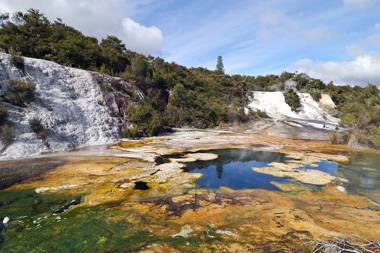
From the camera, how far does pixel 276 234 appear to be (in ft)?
14.5

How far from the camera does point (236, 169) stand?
9.86 m

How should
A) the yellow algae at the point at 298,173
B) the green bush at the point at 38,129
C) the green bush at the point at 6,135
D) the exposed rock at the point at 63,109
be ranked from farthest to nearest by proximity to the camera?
the green bush at the point at 38,129, the exposed rock at the point at 63,109, the green bush at the point at 6,135, the yellow algae at the point at 298,173

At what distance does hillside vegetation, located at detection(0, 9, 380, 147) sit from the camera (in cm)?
1661

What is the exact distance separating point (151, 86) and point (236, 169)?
2131 centimetres

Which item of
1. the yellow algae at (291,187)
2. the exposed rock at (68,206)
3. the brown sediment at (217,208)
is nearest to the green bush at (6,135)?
the brown sediment at (217,208)

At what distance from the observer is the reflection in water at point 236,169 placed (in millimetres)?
7762

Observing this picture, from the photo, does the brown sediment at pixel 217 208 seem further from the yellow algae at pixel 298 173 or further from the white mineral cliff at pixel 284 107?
the white mineral cliff at pixel 284 107

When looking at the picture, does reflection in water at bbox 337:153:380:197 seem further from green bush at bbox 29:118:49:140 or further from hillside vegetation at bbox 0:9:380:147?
green bush at bbox 29:118:49:140

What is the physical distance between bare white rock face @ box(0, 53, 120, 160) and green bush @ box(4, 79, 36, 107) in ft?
1.26

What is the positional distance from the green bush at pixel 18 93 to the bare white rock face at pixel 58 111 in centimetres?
39

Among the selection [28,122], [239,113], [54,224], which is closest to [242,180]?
[54,224]

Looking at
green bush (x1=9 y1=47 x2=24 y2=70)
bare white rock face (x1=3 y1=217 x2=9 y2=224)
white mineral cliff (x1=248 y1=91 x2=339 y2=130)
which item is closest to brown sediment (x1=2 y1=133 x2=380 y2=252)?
bare white rock face (x1=3 y1=217 x2=9 y2=224)


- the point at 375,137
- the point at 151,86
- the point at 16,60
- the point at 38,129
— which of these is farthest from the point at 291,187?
the point at 151,86

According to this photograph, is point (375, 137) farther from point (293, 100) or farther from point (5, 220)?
point (293, 100)
